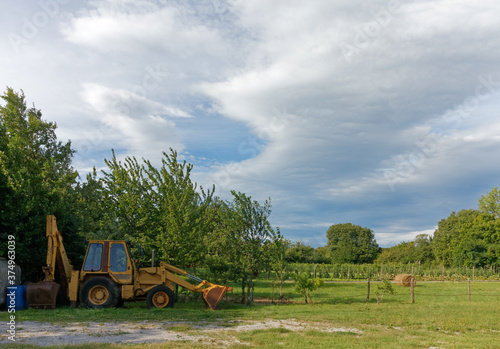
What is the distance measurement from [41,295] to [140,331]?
6006mm

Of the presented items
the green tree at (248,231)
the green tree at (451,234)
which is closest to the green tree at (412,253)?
the green tree at (451,234)

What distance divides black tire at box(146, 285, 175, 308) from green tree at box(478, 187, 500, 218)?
241ft

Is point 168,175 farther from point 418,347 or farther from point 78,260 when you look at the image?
point 418,347

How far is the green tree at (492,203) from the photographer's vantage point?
234 ft

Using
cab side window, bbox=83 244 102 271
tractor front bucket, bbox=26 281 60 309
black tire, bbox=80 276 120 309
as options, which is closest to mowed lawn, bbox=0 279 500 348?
tractor front bucket, bbox=26 281 60 309

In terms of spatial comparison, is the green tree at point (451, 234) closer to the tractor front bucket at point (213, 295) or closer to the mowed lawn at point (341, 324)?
the mowed lawn at point (341, 324)

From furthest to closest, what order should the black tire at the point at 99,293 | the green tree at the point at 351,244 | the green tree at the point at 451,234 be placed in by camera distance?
the green tree at the point at 351,244, the green tree at the point at 451,234, the black tire at the point at 99,293

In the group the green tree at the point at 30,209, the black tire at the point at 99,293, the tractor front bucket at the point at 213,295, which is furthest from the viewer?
the green tree at the point at 30,209

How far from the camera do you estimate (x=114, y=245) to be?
15273 millimetres

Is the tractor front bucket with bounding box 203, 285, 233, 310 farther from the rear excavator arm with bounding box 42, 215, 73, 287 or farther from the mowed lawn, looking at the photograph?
the rear excavator arm with bounding box 42, 215, 73, 287

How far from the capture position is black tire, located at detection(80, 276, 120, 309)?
48.2 feet

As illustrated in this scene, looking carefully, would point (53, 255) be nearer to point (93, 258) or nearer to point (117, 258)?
point (93, 258)

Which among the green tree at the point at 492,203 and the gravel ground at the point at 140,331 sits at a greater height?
the green tree at the point at 492,203

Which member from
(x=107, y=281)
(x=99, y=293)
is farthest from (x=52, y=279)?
(x=107, y=281)
